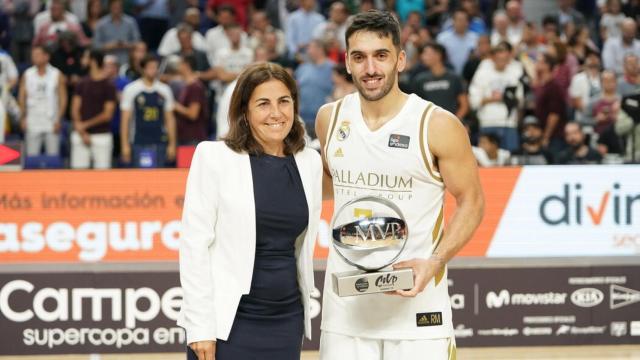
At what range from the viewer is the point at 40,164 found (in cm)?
971

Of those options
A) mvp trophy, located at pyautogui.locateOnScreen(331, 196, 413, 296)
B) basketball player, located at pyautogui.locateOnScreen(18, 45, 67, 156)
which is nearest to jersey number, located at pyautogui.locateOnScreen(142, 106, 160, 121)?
basketball player, located at pyautogui.locateOnScreen(18, 45, 67, 156)

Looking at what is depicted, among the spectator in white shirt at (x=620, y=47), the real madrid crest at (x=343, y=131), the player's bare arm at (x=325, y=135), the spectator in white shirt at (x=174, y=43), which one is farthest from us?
the spectator in white shirt at (x=620, y=47)

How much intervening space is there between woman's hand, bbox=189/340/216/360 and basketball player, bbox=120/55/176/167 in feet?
23.8

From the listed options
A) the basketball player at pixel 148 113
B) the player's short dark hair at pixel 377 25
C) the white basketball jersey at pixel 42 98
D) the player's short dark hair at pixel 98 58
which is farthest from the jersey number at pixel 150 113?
the player's short dark hair at pixel 377 25

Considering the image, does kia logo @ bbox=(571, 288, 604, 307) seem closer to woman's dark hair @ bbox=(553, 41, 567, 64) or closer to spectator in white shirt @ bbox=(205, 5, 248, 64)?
woman's dark hair @ bbox=(553, 41, 567, 64)

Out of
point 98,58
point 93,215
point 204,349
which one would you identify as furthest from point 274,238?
point 98,58

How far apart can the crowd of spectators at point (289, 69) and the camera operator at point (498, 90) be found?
16 mm

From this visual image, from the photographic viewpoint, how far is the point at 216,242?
3900 mm

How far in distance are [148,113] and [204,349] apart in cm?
750

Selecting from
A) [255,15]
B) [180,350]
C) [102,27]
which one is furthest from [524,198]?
[102,27]

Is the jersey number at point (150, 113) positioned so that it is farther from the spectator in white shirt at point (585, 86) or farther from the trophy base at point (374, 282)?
the trophy base at point (374, 282)

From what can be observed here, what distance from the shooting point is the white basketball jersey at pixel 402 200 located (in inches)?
162

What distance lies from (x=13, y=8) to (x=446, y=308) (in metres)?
10.9

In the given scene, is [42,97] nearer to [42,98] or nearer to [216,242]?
[42,98]
